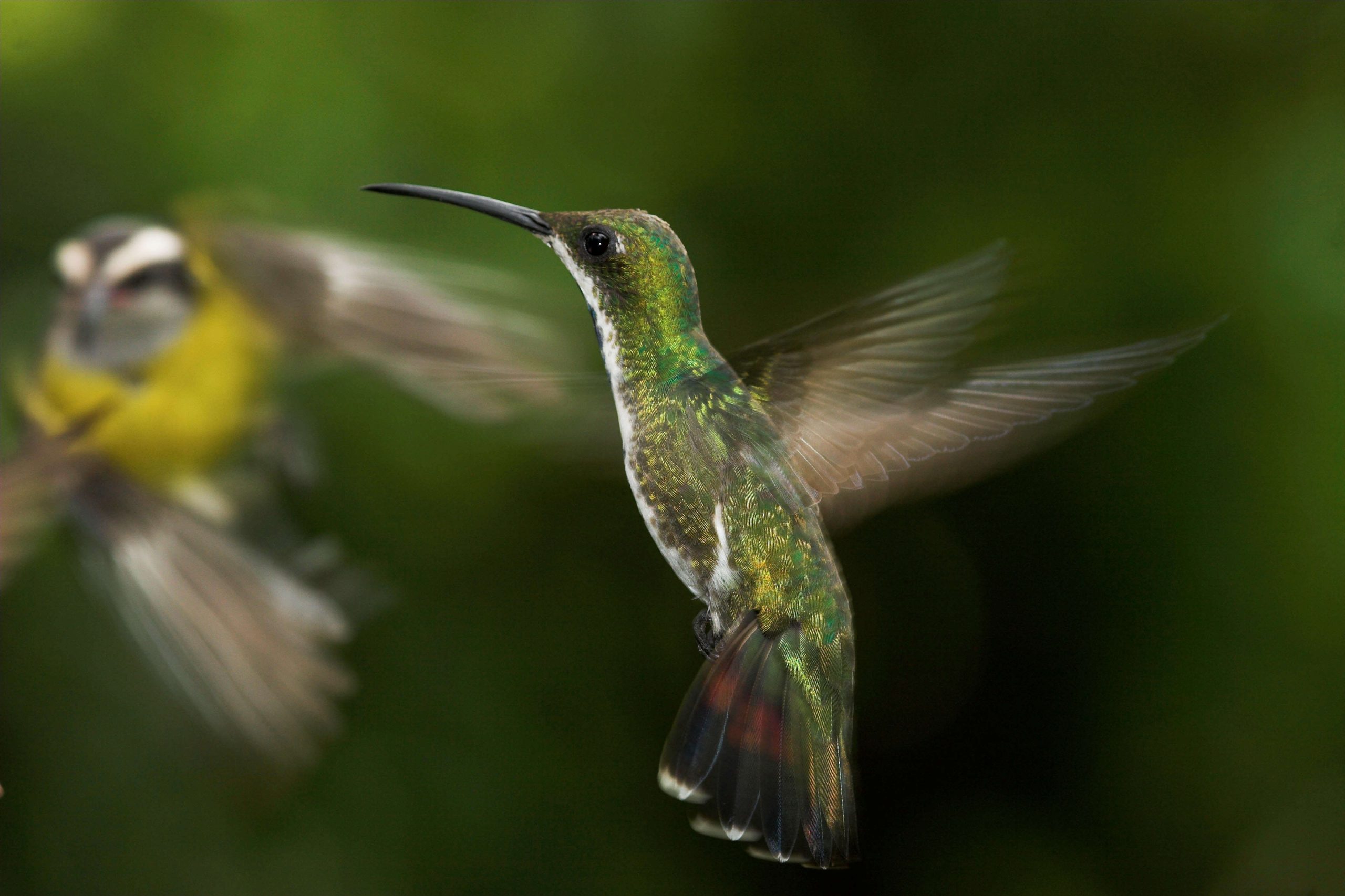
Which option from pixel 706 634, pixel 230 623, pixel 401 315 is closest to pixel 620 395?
pixel 706 634

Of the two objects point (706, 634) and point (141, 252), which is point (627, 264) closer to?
point (706, 634)

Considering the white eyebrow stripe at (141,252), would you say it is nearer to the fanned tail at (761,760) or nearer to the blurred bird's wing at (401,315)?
the blurred bird's wing at (401,315)

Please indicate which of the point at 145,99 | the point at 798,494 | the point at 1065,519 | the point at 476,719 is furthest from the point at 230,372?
the point at 798,494


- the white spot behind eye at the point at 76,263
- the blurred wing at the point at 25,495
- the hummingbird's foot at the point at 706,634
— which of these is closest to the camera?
the hummingbird's foot at the point at 706,634

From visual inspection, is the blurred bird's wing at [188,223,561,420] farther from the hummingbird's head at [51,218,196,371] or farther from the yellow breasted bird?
the hummingbird's head at [51,218,196,371]

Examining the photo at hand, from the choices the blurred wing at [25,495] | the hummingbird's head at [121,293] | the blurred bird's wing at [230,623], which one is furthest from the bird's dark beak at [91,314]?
the blurred wing at [25,495]

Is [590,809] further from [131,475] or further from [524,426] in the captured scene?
[524,426]

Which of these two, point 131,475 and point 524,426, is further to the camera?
point 131,475

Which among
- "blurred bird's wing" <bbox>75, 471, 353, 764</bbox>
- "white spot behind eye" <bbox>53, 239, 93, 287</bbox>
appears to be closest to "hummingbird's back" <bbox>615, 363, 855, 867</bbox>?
"blurred bird's wing" <bbox>75, 471, 353, 764</bbox>
